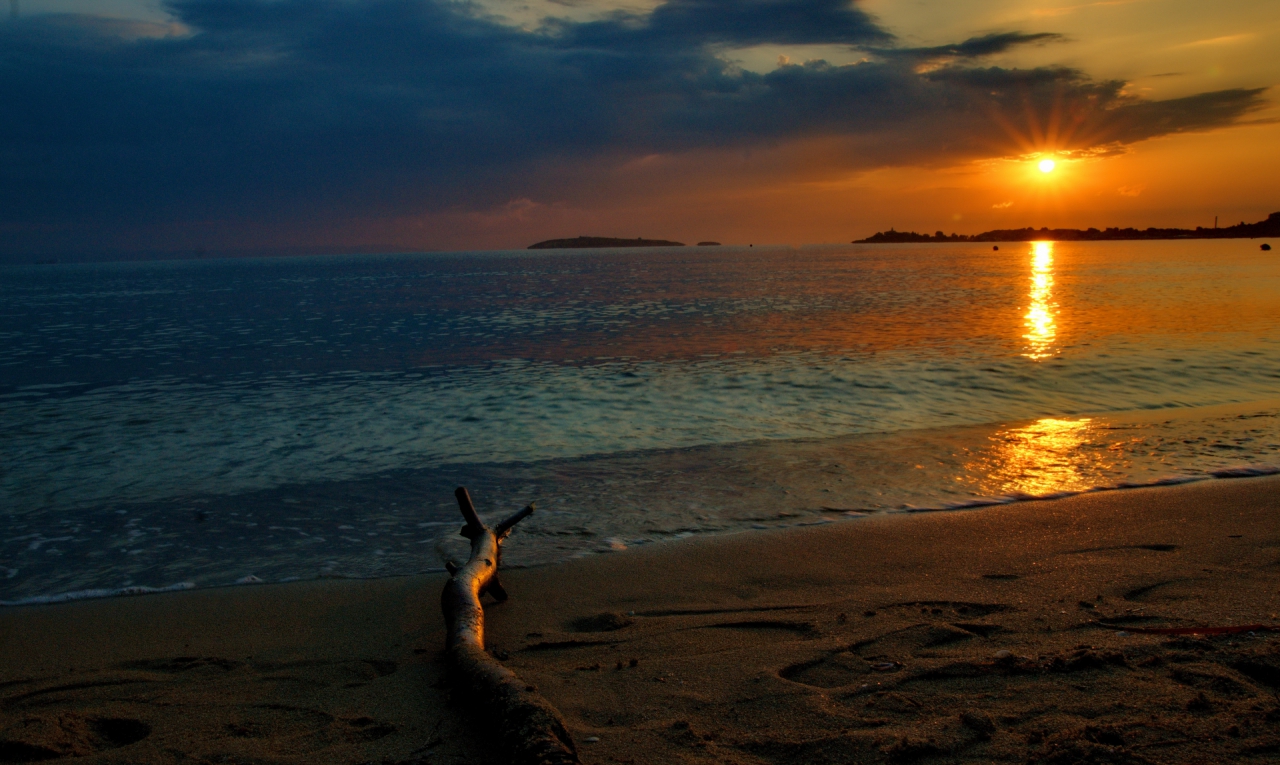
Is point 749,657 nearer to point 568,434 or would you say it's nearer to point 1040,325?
point 568,434

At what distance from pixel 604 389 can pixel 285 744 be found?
12.8 metres

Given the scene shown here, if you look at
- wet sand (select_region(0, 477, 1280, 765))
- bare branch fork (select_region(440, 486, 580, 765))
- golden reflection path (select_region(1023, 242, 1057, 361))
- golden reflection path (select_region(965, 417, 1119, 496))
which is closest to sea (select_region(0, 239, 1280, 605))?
golden reflection path (select_region(965, 417, 1119, 496))

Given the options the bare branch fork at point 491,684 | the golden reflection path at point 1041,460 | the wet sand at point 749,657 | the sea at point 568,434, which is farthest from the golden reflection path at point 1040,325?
the bare branch fork at point 491,684

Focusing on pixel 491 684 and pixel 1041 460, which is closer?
pixel 491 684

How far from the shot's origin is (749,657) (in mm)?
4395

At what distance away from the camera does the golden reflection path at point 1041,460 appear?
8438 mm

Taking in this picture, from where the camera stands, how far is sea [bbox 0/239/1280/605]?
24.5 feet

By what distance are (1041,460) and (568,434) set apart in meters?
6.96

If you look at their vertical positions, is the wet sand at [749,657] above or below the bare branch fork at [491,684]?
below

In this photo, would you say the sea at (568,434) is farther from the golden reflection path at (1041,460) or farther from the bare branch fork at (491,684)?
the bare branch fork at (491,684)

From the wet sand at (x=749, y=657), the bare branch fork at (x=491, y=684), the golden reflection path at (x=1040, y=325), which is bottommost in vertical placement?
the wet sand at (x=749, y=657)

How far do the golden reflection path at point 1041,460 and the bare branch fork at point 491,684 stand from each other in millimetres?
5817

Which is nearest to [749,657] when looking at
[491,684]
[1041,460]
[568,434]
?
[491,684]

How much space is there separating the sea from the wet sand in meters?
0.97
